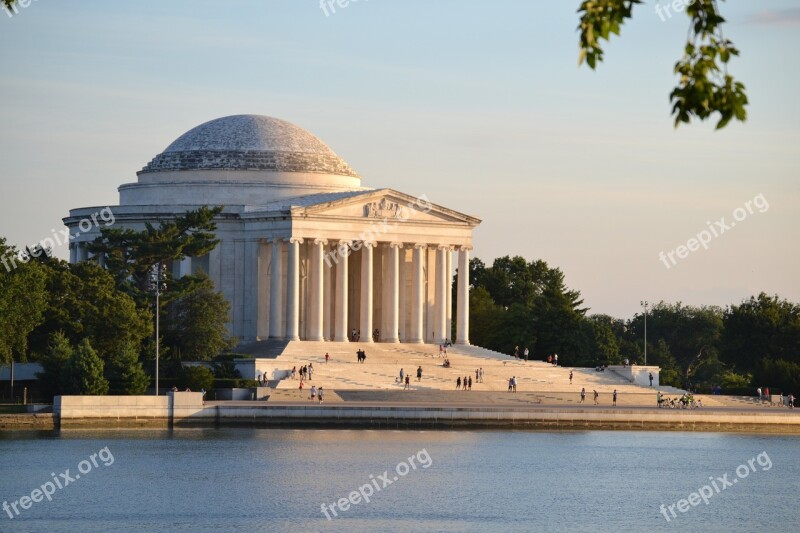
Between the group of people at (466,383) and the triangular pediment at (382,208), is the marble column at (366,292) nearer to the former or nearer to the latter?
the triangular pediment at (382,208)

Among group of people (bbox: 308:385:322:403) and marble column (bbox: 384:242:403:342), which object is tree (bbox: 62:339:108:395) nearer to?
group of people (bbox: 308:385:322:403)

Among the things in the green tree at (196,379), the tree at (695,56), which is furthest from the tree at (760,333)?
the tree at (695,56)

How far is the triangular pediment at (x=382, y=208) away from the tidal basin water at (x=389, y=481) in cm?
3173

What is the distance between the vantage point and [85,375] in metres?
88.8

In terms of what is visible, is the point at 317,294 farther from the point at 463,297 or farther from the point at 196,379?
the point at 196,379

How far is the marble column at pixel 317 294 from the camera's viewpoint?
387ft

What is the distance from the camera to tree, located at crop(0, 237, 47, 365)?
9162 centimetres

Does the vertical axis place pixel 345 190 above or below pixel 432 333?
above

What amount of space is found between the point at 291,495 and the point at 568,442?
2905cm

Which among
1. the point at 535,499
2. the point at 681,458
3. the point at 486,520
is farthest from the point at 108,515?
the point at 681,458

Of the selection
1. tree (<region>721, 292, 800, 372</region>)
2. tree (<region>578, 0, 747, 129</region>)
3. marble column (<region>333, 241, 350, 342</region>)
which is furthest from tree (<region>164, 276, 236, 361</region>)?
tree (<region>578, 0, 747, 129</region>)

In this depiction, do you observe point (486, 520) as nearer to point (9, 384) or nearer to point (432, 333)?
point (9, 384)

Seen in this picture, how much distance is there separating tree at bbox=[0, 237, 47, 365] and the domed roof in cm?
3105

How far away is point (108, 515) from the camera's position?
55781 mm
